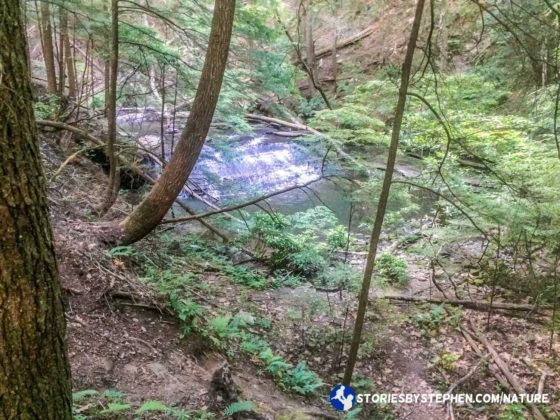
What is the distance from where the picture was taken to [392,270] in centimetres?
740

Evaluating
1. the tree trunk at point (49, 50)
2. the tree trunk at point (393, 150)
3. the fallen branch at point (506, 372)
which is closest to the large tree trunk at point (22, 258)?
the tree trunk at point (393, 150)

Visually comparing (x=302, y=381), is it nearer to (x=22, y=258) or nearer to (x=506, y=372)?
(x=506, y=372)

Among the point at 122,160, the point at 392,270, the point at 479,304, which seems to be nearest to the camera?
the point at 479,304

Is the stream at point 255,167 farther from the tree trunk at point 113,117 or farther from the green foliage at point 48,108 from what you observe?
the tree trunk at point 113,117

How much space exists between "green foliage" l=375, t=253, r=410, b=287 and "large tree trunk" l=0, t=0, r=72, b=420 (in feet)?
19.7

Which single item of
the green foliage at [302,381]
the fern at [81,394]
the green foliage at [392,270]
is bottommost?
the green foliage at [302,381]

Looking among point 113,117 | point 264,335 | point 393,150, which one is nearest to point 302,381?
point 264,335

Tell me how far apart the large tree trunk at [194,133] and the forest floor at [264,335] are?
1.64ft

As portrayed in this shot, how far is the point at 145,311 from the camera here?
4.38 meters

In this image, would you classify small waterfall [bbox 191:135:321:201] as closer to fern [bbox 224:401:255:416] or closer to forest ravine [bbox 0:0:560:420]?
forest ravine [bbox 0:0:560:420]

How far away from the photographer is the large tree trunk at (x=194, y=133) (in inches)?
192

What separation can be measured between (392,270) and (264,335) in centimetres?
290

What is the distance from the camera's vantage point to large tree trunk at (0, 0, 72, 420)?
147cm

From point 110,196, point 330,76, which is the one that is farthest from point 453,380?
point 330,76
